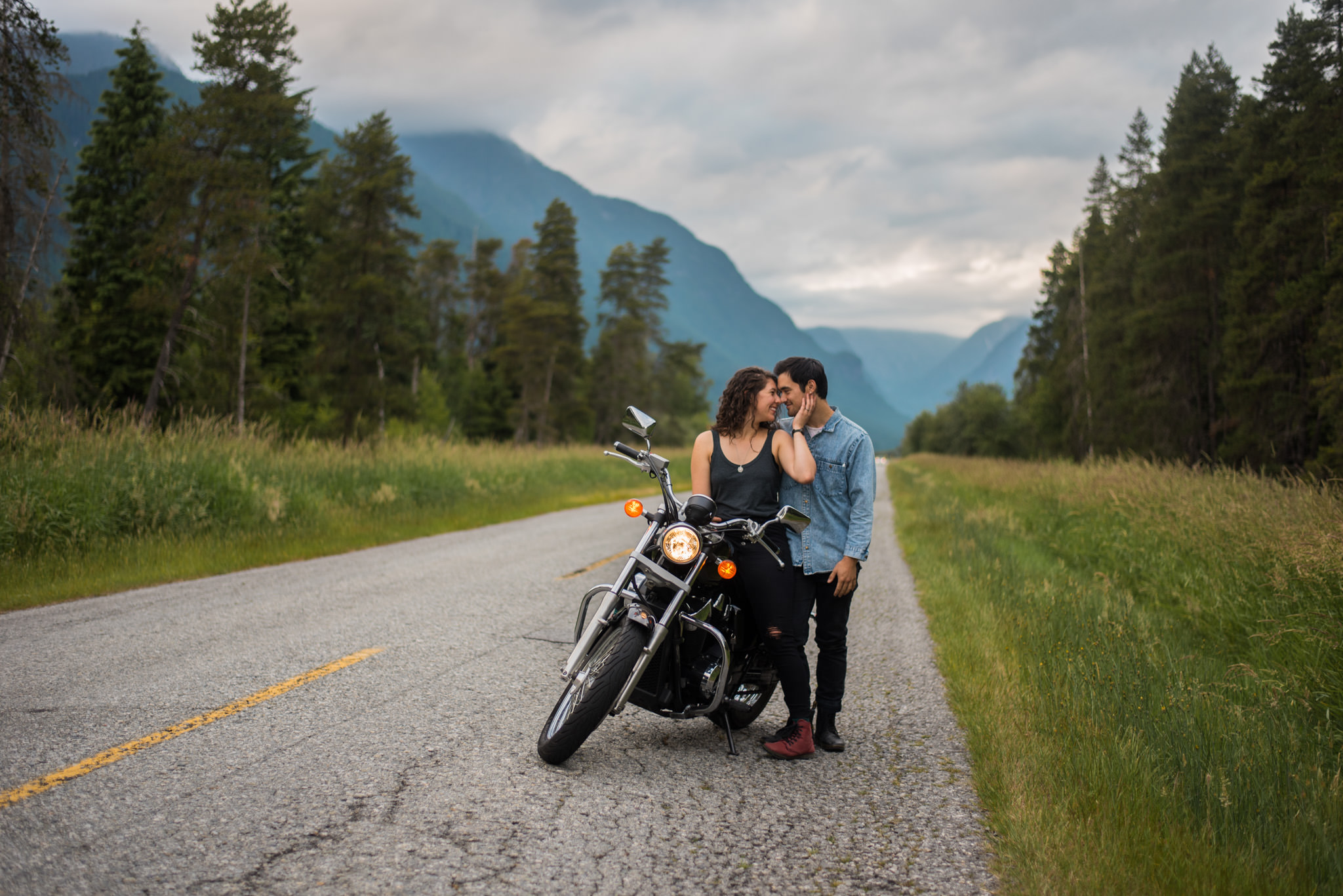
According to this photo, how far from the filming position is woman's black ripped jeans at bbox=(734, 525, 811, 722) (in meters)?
3.91

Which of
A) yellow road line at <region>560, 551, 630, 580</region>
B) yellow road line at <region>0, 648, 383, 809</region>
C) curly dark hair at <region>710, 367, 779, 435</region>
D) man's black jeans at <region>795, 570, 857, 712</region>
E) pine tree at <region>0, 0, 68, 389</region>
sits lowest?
yellow road line at <region>560, 551, 630, 580</region>

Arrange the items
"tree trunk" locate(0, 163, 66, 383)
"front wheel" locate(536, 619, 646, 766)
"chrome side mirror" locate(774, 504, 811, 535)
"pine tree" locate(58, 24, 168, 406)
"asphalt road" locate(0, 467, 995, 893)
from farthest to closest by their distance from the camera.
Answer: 1. "pine tree" locate(58, 24, 168, 406)
2. "tree trunk" locate(0, 163, 66, 383)
3. "chrome side mirror" locate(774, 504, 811, 535)
4. "front wheel" locate(536, 619, 646, 766)
5. "asphalt road" locate(0, 467, 995, 893)

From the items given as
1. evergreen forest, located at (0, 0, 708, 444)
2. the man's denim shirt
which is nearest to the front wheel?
the man's denim shirt

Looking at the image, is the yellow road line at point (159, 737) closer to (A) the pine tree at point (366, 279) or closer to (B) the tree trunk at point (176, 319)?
(B) the tree trunk at point (176, 319)

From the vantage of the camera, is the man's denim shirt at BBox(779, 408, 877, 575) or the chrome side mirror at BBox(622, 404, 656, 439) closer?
the chrome side mirror at BBox(622, 404, 656, 439)

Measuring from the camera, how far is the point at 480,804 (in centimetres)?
318

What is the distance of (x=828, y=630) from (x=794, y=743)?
2.02 ft

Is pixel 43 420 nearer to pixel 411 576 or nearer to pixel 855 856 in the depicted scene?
pixel 411 576

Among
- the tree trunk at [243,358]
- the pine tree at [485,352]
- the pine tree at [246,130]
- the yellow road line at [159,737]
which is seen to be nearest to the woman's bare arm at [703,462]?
the yellow road line at [159,737]

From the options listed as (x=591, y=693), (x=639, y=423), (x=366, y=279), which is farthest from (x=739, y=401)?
(x=366, y=279)

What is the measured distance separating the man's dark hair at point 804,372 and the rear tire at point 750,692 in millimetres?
1484

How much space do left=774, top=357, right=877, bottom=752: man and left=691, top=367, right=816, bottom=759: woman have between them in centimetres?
9

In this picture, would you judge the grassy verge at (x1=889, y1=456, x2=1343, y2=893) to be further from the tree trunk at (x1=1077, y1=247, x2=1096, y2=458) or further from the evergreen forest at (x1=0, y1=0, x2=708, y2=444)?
the tree trunk at (x1=1077, y1=247, x2=1096, y2=458)

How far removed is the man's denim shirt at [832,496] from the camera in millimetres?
4012
